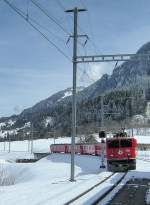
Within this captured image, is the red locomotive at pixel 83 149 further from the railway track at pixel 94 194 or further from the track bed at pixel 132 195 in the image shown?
the railway track at pixel 94 194

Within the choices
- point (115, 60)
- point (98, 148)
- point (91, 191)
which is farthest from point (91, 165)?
point (91, 191)

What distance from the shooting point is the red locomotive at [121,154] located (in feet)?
138

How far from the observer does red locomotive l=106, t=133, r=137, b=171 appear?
42.0 metres

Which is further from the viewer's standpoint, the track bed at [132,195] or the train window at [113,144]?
the train window at [113,144]

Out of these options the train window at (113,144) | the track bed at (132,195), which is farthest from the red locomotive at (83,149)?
the track bed at (132,195)

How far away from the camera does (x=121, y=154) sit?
42.4 m

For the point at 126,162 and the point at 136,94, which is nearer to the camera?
the point at 126,162

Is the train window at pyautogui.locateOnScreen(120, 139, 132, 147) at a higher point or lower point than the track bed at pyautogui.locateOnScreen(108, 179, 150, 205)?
higher

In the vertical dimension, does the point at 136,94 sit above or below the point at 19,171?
above

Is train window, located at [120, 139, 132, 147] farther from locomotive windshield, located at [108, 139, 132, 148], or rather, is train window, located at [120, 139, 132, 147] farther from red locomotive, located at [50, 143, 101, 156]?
red locomotive, located at [50, 143, 101, 156]

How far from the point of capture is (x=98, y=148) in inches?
2798

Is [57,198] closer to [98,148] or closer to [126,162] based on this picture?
[126,162]

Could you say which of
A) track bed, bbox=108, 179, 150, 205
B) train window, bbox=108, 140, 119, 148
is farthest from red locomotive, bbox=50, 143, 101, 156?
track bed, bbox=108, 179, 150, 205

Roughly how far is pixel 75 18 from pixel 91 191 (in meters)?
12.6
